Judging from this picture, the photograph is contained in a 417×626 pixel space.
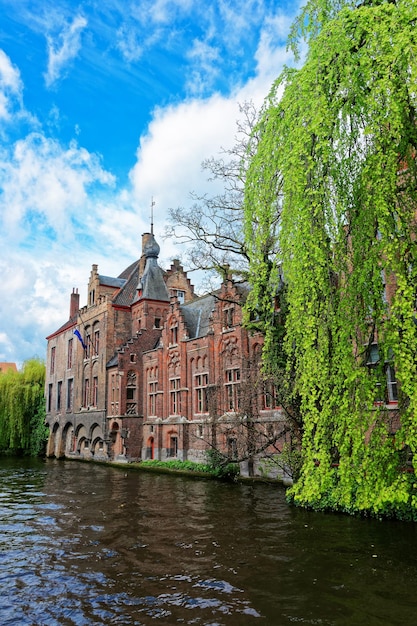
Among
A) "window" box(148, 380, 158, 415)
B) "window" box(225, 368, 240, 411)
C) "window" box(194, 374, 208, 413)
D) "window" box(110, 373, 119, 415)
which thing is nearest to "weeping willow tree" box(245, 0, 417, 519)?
"window" box(225, 368, 240, 411)

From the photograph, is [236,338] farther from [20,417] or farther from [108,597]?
[20,417]

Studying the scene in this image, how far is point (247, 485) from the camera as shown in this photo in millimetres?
21344

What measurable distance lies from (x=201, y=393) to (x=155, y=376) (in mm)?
6292

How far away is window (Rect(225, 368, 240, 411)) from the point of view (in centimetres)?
2512

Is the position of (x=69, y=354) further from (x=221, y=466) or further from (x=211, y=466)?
(x=221, y=466)

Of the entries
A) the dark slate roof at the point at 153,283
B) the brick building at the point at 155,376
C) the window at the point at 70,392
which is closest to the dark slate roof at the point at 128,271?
the brick building at the point at 155,376

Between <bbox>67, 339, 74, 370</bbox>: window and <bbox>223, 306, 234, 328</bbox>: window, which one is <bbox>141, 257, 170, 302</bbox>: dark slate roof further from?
<bbox>67, 339, 74, 370</bbox>: window

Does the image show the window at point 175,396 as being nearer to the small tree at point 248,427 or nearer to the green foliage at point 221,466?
the small tree at point 248,427

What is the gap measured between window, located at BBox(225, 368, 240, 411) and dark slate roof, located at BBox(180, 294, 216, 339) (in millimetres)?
3880

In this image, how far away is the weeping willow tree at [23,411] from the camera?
1743 inches

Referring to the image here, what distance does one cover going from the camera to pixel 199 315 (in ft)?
103

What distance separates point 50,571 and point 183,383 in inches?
787

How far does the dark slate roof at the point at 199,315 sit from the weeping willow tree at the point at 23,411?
72.7ft

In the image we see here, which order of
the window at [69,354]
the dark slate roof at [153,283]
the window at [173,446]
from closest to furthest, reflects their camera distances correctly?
the window at [173,446]
the dark slate roof at [153,283]
the window at [69,354]
